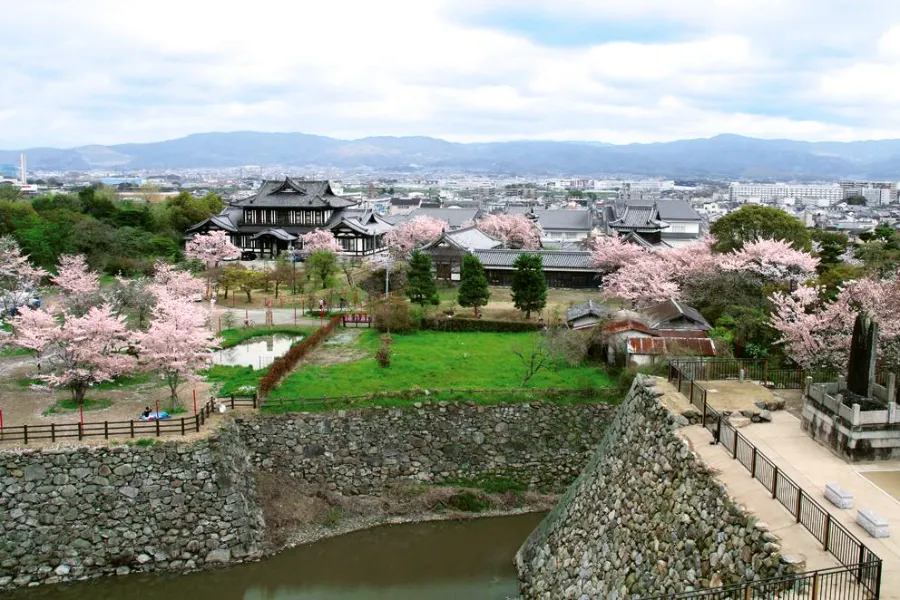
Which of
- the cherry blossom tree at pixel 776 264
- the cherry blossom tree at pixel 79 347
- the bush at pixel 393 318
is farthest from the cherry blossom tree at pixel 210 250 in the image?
the cherry blossom tree at pixel 776 264

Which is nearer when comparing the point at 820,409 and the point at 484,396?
the point at 820,409

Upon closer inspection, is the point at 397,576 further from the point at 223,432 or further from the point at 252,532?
the point at 223,432

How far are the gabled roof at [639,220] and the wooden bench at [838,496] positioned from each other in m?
46.4

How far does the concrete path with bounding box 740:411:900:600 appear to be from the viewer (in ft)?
31.2

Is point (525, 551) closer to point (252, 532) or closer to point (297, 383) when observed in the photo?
point (252, 532)

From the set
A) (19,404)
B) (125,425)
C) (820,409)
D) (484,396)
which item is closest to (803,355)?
(820,409)

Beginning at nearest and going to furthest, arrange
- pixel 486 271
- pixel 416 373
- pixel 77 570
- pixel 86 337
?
pixel 77 570 < pixel 86 337 < pixel 416 373 < pixel 486 271

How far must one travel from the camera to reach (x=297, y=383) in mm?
22891

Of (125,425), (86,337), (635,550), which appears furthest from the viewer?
(86,337)

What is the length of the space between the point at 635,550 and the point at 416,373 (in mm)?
12974

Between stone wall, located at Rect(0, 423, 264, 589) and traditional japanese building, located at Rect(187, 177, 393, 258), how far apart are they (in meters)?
36.1

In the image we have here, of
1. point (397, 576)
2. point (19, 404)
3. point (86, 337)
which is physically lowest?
point (397, 576)

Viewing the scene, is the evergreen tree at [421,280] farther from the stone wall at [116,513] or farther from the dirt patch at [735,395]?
the dirt patch at [735,395]

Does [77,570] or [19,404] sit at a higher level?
[19,404]
